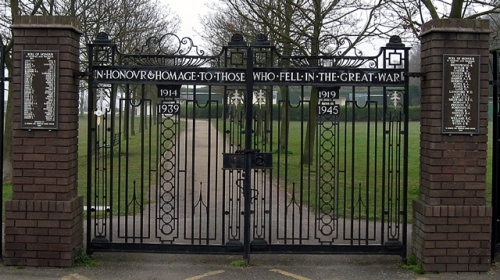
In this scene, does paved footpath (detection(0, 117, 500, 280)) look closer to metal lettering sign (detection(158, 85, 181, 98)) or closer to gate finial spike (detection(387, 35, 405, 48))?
metal lettering sign (detection(158, 85, 181, 98))

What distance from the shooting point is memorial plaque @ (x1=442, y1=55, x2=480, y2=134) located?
6.65 metres

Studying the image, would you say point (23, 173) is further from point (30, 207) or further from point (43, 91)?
point (43, 91)

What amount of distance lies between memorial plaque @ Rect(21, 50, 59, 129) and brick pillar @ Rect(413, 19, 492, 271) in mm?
4207

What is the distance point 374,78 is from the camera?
7.03 m

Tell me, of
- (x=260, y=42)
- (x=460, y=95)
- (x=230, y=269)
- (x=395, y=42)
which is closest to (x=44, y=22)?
(x=260, y=42)

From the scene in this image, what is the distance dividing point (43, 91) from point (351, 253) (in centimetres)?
402

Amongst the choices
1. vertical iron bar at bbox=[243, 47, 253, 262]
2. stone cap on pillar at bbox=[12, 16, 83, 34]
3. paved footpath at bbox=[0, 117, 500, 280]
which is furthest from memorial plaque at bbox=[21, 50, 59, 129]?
vertical iron bar at bbox=[243, 47, 253, 262]

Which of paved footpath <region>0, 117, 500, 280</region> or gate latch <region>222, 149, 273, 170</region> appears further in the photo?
gate latch <region>222, 149, 273, 170</region>

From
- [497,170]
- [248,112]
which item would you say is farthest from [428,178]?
[248,112]

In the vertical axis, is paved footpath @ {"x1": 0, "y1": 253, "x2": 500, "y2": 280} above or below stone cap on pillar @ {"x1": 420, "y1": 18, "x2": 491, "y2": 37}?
below

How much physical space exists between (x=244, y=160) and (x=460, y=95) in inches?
101

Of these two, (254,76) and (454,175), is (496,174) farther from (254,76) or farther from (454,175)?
(254,76)

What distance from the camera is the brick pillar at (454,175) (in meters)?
6.68

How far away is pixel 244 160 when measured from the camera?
23.3 feet
